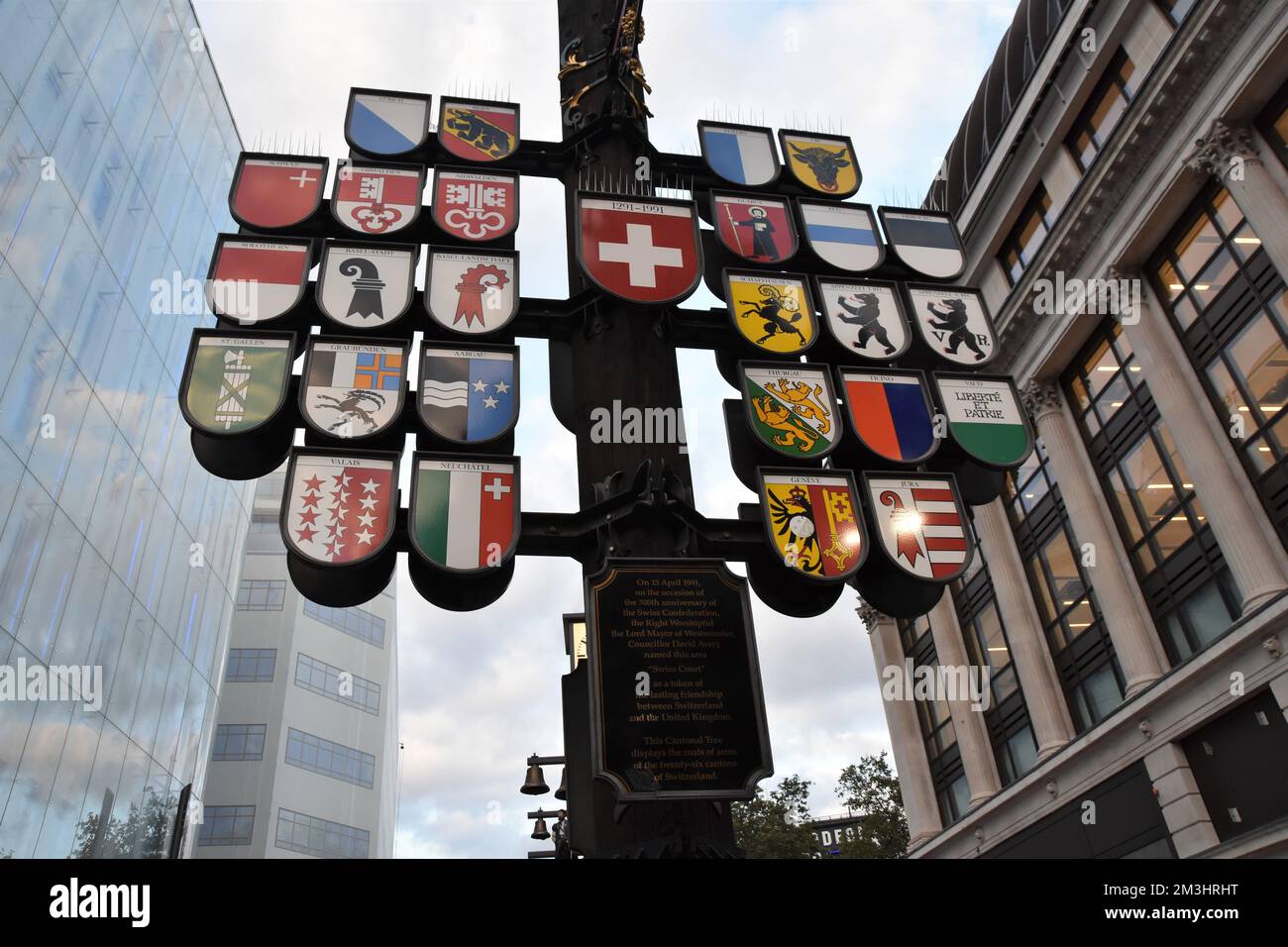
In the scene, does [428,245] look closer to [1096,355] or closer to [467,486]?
[467,486]

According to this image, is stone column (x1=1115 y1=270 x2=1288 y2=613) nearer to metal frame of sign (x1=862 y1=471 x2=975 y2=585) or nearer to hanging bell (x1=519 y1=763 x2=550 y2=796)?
hanging bell (x1=519 y1=763 x2=550 y2=796)

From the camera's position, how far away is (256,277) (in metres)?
7.41

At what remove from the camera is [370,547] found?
602 cm

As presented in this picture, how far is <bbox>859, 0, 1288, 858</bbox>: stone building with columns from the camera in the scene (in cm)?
2150

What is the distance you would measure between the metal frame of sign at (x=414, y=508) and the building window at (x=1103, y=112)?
2666 cm

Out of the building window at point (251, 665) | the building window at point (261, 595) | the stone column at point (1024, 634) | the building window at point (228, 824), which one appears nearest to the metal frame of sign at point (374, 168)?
the stone column at point (1024, 634)

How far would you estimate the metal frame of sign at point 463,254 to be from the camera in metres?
7.32

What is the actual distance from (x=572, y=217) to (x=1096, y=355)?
87.3ft

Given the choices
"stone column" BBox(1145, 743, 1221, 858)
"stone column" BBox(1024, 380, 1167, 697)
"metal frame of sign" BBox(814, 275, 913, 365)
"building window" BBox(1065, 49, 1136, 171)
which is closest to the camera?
"metal frame of sign" BBox(814, 275, 913, 365)

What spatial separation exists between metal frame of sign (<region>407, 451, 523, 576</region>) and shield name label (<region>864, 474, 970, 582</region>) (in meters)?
2.72

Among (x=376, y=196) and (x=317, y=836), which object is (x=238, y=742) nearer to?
(x=317, y=836)

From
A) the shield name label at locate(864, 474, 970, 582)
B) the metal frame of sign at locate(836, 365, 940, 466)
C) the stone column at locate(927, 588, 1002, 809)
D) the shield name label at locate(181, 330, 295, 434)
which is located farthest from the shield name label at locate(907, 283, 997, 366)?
the stone column at locate(927, 588, 1002, 809)

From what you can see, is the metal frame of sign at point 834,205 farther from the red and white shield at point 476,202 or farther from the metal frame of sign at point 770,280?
the red and white shield at point 476,202
